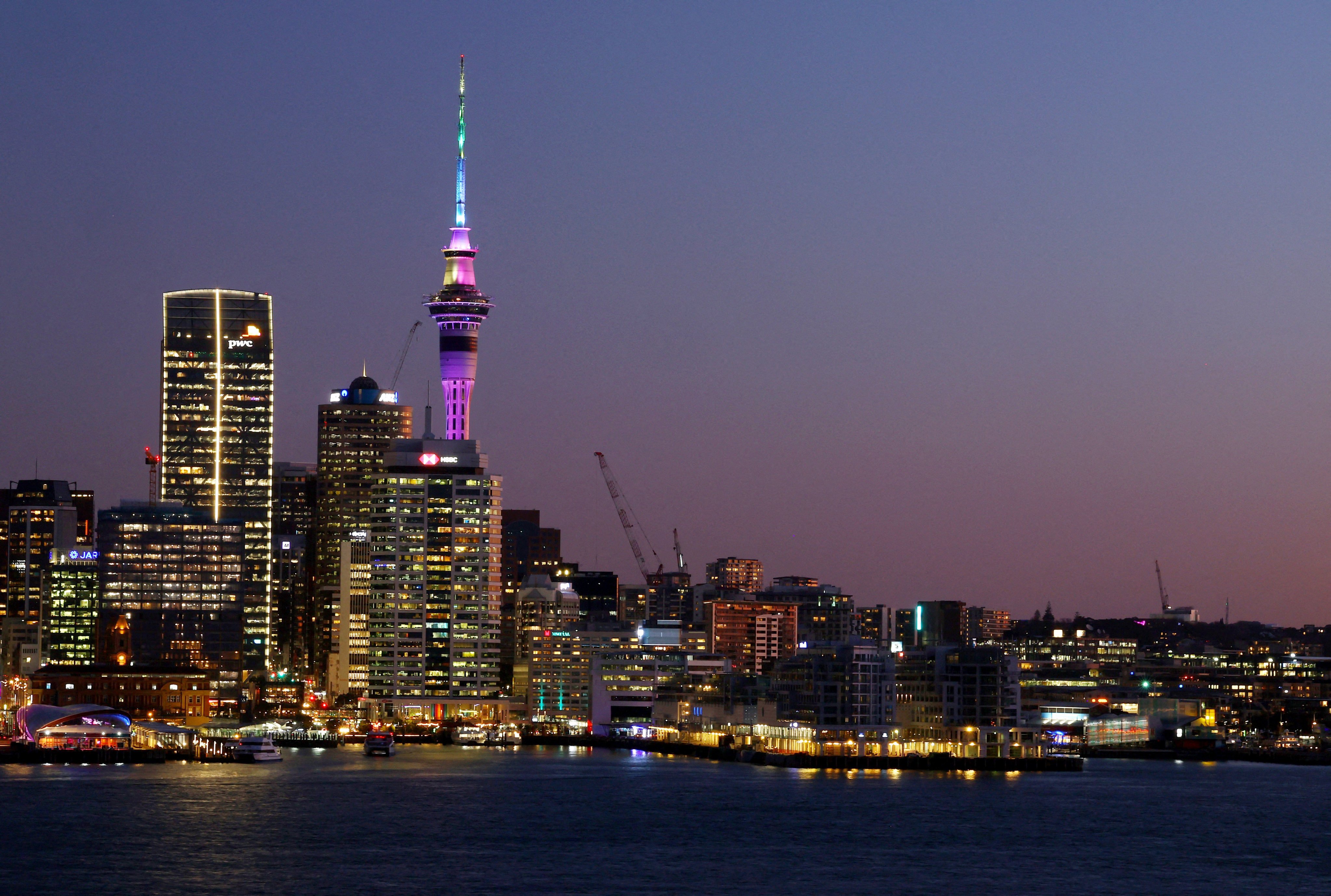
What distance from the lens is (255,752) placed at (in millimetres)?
185625

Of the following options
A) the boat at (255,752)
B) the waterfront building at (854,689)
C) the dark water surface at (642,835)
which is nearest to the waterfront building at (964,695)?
the waterfront building at (854,689)

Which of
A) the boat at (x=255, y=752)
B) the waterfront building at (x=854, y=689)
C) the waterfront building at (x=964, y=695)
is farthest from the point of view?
the waterfront building at (x=854, y=689)

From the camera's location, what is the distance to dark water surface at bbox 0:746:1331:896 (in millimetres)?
95375

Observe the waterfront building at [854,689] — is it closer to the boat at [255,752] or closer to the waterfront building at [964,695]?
the waterfront building at [964,695]

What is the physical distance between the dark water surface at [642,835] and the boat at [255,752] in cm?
A: 1708

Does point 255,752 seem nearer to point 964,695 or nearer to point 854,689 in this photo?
point 854,689

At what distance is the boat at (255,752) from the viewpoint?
607 feet

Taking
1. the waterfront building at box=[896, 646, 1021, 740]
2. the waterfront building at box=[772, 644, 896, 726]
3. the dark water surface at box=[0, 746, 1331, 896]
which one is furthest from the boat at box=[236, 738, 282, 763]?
the waterfront building at box=[896, 646, 1021, 740]

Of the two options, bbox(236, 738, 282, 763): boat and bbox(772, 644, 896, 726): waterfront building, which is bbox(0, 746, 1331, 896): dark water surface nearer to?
bbox(236, 738, 282, 763): boat

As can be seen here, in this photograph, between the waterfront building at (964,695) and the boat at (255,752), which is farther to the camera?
the boat at (255,752)

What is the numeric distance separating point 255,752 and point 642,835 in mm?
78635

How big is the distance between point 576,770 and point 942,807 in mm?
52445

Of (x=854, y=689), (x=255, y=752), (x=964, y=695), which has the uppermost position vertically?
(x=854, y=689)

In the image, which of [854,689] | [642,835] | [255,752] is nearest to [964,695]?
[854,689]
